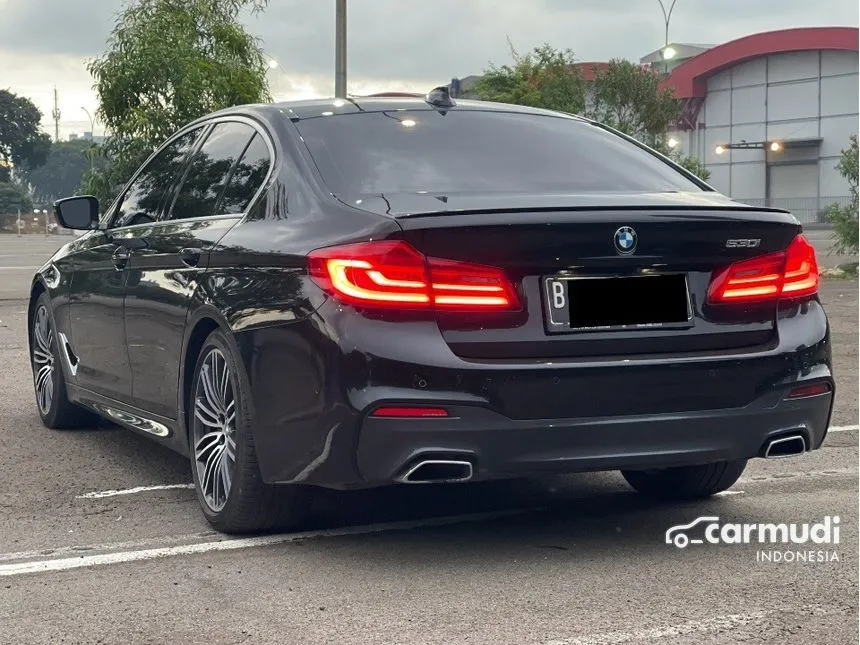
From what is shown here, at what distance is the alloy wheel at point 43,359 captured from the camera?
7543 millimetres

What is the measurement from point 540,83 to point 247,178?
3032 centimetres

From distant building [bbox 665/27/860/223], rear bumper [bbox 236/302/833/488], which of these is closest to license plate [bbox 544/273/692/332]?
rear bumper [bbox 236/302/833/488]

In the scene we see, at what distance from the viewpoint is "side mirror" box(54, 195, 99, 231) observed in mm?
6715

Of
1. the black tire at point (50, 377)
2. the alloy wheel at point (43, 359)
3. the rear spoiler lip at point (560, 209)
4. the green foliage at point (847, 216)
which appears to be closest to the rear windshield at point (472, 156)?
the rear spoiler lip at point (560, 209)

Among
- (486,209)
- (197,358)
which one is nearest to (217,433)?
(197,358)

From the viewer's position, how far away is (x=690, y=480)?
5.56m

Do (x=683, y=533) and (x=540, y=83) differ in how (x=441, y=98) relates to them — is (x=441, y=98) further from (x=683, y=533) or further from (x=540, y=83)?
(x=540, y=83)

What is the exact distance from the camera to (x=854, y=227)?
2452cm

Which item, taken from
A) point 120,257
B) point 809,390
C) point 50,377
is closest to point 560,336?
point 809,390

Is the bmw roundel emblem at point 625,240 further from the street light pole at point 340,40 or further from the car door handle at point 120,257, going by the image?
the street light pole at point 340,40

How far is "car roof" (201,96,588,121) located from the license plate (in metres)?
1.47

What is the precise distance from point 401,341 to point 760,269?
1.27 metres

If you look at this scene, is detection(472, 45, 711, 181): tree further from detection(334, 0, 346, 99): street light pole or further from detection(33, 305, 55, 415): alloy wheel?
detection(33, 305, 55, 415): alloy wheel

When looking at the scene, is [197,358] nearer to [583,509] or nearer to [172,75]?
[583,509]
